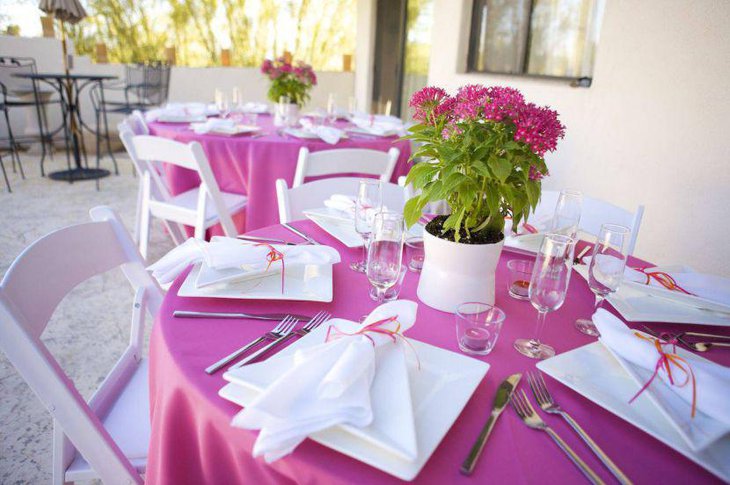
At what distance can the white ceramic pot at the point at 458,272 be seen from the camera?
902 millimetres

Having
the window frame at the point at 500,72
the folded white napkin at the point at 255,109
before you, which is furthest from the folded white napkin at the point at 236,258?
the folded white napkin at the point at 255,109

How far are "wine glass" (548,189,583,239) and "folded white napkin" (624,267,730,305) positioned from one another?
0.71 ft

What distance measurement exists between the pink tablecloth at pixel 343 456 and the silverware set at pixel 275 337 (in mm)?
20

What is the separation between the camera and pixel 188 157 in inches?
84.1

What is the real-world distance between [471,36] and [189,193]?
118 inches

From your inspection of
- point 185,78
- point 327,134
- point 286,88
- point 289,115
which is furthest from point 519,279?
point 185,78

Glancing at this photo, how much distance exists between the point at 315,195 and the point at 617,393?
3.91 feet

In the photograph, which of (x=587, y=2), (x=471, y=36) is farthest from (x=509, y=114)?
(x=471, y=36)

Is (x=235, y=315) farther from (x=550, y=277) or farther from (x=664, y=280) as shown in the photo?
(x=664, y=280)

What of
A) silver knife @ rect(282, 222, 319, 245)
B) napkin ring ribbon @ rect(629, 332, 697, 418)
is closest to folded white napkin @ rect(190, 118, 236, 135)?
silver knife @ rect(282, 222, 319, 245)

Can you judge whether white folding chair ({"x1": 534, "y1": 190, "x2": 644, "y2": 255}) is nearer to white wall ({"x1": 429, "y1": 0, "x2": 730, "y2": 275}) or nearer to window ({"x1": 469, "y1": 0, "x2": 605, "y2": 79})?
white wall ({"x1": 429, "y1": 0, "x2": 730, "y2": 275})

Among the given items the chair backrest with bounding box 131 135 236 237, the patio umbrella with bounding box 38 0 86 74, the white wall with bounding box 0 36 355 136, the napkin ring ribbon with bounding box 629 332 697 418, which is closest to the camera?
the napkin ring ribbon with bounding box 629 332 697 418

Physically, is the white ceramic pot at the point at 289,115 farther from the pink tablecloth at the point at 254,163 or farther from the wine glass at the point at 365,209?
the wine glass at the point at 365,209

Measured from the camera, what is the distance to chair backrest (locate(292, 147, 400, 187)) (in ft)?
6.58
